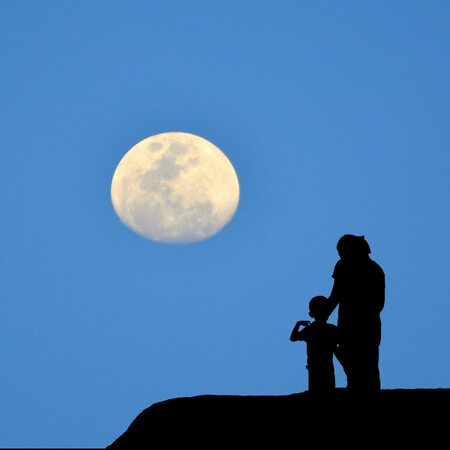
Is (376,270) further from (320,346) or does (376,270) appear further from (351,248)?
(320,346)

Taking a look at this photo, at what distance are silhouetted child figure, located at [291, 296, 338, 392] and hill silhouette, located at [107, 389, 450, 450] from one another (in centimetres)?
17

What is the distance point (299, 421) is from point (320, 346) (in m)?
1.34

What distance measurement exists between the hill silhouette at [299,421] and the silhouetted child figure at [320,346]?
171mm

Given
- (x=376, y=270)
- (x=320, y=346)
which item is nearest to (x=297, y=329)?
(x=320, y=346)

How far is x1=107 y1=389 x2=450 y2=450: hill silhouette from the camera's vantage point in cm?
682

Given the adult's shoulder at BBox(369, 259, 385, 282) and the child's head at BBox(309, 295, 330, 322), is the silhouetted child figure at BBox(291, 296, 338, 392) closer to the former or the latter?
the child's head at BBox(309, 295, 330, 322)

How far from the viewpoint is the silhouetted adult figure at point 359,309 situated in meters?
8.21

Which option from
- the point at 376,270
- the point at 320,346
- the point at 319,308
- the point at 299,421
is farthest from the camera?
the point at 319,308

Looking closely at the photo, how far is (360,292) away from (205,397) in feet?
7.40

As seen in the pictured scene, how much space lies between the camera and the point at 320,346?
8438mm

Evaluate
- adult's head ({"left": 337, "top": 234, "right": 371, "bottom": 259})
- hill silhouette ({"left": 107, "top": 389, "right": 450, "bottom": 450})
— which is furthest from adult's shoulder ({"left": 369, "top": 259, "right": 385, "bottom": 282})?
hill silhouette ({"left": 107, "top": 389, "right": 450, "bottom": 450})

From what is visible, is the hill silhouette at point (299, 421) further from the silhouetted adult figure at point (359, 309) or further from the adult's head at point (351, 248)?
the adult's head at point (351, 248)

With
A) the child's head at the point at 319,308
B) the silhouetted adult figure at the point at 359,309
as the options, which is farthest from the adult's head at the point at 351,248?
the child's head at the point at 319,308

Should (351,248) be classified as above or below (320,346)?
above
